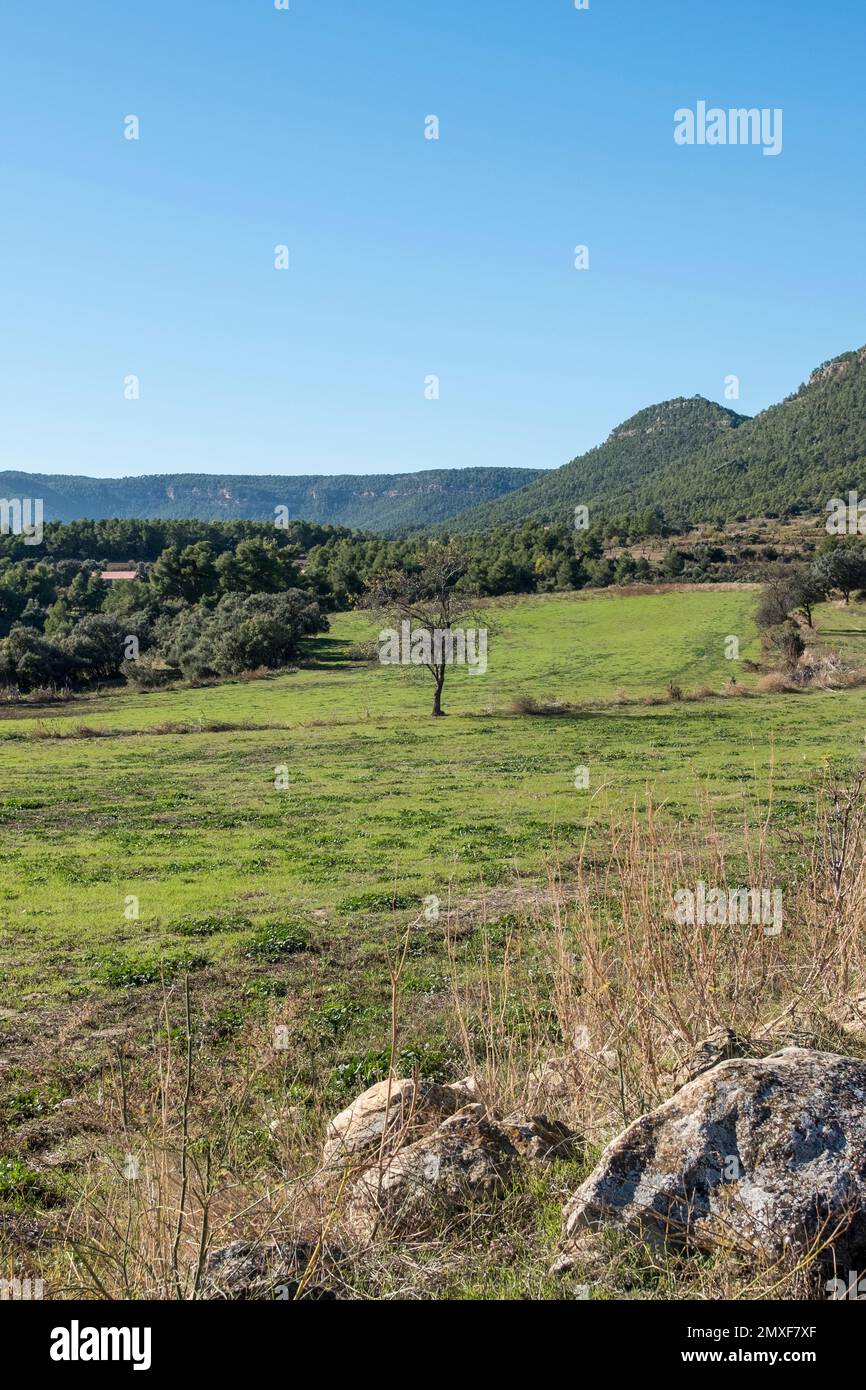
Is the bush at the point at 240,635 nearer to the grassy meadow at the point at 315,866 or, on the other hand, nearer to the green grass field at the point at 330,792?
the green grass field at the point at 330,792

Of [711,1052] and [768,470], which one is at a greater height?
[768,470]

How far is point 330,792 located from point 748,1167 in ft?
74.6

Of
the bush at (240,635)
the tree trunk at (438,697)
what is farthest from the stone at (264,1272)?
the bush at (240,635)

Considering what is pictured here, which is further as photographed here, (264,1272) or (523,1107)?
(523,1107)

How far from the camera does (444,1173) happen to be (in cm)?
472

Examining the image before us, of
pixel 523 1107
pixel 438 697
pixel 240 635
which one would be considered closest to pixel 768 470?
pixel 240 635

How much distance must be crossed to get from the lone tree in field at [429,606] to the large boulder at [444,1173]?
36767 millimetres

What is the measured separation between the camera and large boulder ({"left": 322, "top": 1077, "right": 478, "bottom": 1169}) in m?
4.91

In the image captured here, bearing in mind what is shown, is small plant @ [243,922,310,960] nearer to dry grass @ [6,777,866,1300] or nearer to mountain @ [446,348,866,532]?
dry grass @ [6,777,866,1300]

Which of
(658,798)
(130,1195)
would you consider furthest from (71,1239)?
(658,798)

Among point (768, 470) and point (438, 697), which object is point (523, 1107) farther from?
point (768, 470)

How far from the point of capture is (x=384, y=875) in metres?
16.8

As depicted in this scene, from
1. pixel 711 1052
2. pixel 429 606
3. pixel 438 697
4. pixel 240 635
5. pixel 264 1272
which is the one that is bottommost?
pixel 438 697
